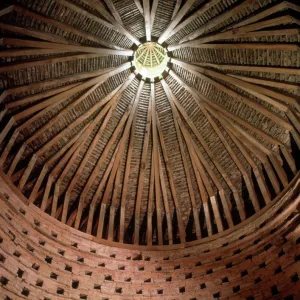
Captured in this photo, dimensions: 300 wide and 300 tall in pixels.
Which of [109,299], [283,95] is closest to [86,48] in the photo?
[283,95]

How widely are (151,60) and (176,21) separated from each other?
2516mm

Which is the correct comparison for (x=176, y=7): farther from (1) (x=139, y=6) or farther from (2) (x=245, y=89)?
(2) (x=245, y=89)

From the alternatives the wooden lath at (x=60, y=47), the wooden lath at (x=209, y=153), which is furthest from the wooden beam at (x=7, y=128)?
the wooden lath at (x=209, y=153)

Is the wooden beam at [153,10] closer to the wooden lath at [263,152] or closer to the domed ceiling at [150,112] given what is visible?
Result: the domed ceiling at [150,112]

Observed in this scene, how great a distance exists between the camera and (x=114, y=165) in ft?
57.9

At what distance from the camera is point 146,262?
15.6m

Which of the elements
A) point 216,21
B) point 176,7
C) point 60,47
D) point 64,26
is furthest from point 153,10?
point 60,47

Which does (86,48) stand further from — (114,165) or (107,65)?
(114,165)

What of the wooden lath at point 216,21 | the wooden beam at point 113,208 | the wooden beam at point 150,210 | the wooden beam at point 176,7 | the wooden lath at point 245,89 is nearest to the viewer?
the wooden lath at point 216,21

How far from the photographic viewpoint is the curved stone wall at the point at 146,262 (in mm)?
13062

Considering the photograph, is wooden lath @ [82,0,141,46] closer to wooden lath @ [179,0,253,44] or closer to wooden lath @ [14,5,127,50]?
wooden lath @ [14,5,127,50]

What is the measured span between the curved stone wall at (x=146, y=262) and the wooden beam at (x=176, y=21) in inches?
252

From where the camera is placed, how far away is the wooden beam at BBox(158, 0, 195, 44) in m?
15.4

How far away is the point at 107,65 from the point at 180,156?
169 inches
